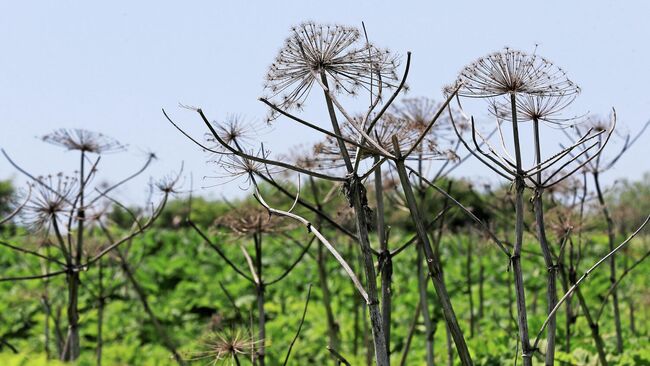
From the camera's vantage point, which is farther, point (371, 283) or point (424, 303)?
point (424, 303)

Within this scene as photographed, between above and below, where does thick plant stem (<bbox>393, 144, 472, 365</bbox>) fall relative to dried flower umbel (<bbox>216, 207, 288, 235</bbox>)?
below

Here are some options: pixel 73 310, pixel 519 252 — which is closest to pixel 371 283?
pixel 519 252

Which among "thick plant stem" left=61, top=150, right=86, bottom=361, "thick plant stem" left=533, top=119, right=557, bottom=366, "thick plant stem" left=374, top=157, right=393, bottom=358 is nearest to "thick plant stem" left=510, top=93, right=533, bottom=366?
"thick plant stem" left=533, top=119, right=557, bottom=366

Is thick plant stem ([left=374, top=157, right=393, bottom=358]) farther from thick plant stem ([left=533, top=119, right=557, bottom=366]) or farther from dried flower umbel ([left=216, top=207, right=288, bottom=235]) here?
dried flower umbel ([left=216, top=207, right=288, bottom=235])

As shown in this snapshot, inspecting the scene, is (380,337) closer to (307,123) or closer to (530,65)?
(307,123)

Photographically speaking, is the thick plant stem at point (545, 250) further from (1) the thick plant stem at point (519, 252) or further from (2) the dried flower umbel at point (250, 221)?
(2) the dried flower umbel at point (250, 221)

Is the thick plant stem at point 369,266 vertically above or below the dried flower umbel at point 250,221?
below

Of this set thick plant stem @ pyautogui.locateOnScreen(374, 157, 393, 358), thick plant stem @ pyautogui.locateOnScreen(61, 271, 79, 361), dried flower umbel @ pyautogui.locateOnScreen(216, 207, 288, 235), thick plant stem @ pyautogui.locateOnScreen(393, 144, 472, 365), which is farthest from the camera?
thick plant stem @ pyautogui.locateOnScreen(61, 271, 79, 361)

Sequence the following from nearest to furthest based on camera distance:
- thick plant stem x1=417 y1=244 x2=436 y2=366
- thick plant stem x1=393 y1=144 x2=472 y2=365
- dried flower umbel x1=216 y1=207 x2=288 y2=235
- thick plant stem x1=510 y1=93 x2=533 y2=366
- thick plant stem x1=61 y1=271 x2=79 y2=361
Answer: thick plant stem x1=393 y1=144 x2=472 y2=365 < thick plant stem x1=510 y1=93 x2=533 y2=366 < dried flower umbel x1=216 y1=207 x2=288 y2=235 < thick plant stem x1=61 y1=271 x2=79 y2=361 < thick plant stem x1=417 y1=244 x2=436 y2=366

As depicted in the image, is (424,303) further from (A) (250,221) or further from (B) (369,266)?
(B) (369,266)

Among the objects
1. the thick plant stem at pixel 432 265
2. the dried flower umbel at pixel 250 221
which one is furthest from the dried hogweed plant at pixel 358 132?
the dried flower umbel at pixel 250 221

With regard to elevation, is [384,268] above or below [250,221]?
below

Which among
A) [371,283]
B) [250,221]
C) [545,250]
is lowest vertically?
[371,283]

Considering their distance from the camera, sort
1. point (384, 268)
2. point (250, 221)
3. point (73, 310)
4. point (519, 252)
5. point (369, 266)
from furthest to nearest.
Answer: point (73, 310) < point (250, 221) < point (384, 268) < point (519, 252) < point (369, 266)
